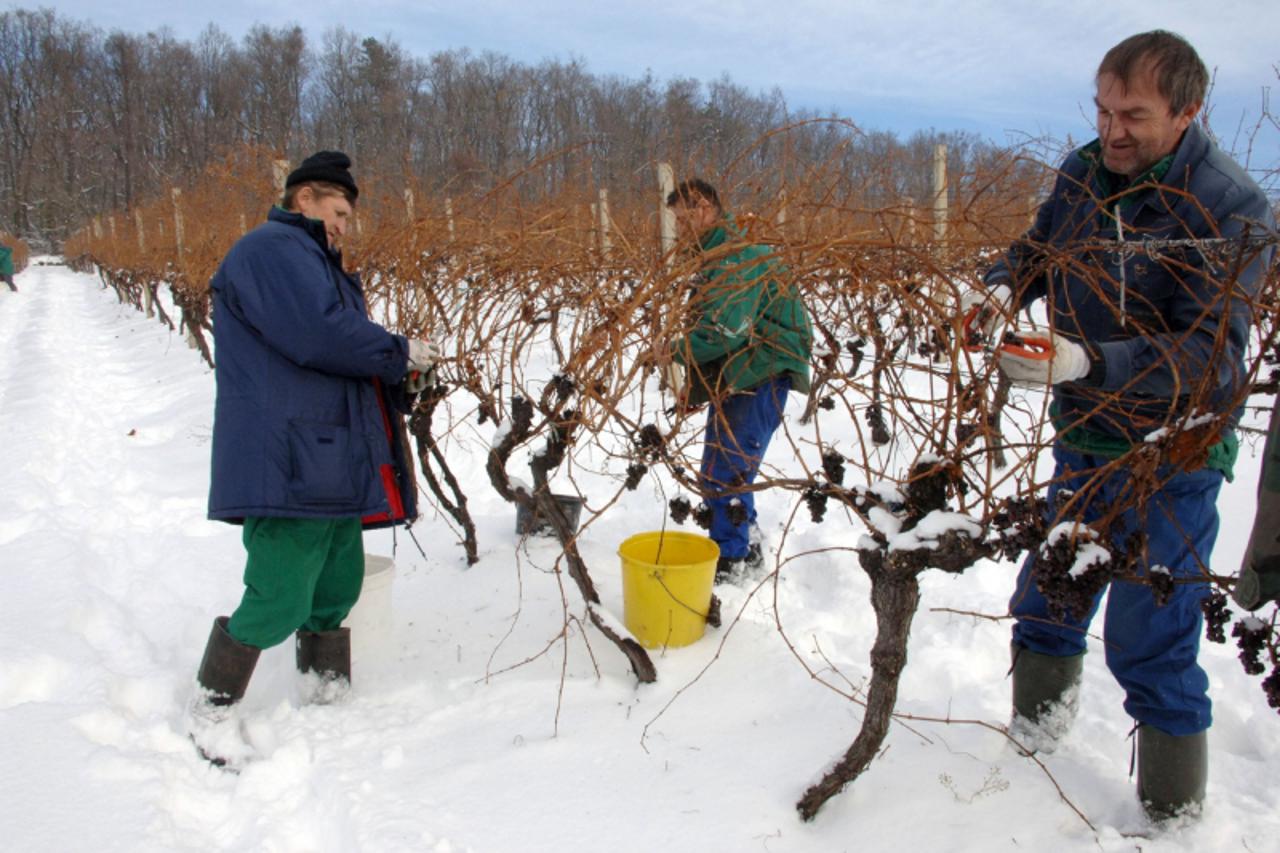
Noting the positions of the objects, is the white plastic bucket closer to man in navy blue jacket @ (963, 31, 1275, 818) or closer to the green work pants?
the green work pants

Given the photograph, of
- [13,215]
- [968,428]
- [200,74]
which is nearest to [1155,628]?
[968,428]

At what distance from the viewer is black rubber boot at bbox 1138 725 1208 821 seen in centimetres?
171

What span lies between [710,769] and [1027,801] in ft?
2.48

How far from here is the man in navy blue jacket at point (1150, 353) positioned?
1421 millimetres

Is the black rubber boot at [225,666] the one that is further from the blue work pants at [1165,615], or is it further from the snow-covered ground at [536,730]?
the blue work pants at [1165,615]

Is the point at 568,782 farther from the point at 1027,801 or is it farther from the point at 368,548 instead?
the point at 368,548

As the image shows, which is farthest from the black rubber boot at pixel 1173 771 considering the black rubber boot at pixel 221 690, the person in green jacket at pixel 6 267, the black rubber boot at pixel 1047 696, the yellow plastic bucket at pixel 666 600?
the person in green jacket at pixel 6 267

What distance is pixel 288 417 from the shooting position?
6.85 feet

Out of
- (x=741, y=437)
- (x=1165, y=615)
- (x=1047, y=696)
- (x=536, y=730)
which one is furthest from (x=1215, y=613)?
(x=741, y=437)

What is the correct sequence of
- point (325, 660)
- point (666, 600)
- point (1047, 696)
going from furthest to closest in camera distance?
point (666, 600) → point (325, 660) → point (1047, 696)

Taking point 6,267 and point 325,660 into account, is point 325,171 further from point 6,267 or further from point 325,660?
point 6,267

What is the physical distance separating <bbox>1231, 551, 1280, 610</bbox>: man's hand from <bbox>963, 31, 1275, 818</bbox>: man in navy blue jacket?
249mm

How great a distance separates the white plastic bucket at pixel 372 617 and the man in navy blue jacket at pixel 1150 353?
2011 mm

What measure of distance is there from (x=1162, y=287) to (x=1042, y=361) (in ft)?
1.41
